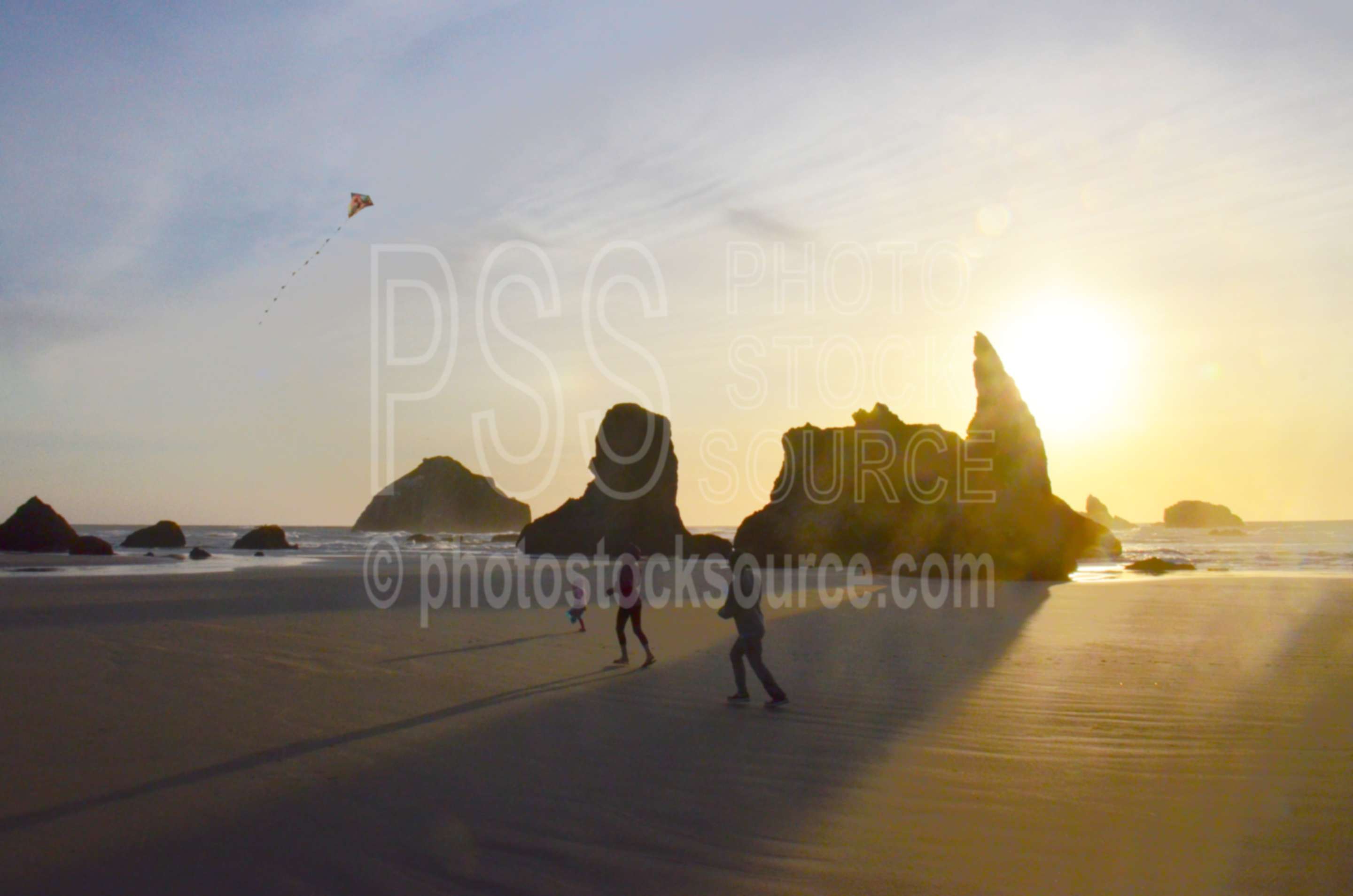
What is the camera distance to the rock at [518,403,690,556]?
70.7m

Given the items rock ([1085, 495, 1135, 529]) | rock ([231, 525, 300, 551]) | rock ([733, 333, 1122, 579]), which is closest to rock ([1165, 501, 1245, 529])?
rock ([1085, 495, 1135, 529])

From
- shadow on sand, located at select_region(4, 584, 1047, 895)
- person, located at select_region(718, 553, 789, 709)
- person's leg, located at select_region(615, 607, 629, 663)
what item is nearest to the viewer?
shadow on sand, located at select_region(4, 584, 1047, 895)

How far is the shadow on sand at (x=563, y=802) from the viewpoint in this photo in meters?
5.25

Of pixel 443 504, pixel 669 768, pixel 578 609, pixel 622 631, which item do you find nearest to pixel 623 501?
pixel 578 609

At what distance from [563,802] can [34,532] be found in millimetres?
58649

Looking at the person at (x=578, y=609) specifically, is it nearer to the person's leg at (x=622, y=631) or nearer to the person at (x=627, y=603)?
the person's leg at (x=622, y=631)

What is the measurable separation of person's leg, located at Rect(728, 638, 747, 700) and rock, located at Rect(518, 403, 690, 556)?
5759 centimetres

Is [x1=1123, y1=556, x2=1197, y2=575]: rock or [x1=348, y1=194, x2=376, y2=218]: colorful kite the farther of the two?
[x1=1123, y1=556, x2=1197, y2=575]: rock

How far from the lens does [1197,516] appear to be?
503 feet

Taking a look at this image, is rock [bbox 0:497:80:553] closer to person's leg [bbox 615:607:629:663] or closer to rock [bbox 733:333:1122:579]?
rock [bbox 733:333:1122:579]

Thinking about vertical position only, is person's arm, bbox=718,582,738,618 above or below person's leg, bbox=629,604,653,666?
above

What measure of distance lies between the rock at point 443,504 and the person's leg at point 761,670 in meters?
142

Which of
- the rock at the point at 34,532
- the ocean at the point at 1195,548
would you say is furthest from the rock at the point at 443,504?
the rock at the point at 34,532

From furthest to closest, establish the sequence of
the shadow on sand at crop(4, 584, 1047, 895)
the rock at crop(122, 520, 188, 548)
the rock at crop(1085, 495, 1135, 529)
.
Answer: the rock at crop(1085, 495, 1135, 529), the rock at crop(122, 520, 188, 548), the shadow on sand at crop(4, 584, 1047, 895)
